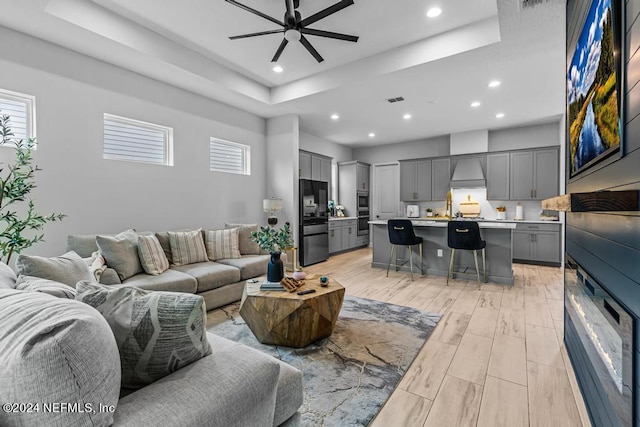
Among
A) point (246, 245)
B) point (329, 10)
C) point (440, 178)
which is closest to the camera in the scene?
point (329, 10)

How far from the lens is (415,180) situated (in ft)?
23.9

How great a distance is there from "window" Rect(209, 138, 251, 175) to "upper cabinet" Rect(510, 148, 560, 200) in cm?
541

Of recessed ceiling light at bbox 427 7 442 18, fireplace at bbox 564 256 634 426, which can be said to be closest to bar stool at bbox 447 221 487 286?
fireplace at bbox 564 256 634 426

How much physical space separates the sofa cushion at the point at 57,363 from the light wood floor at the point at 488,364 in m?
1.46

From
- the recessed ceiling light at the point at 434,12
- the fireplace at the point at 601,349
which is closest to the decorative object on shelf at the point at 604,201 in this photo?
the fireplace at the point at 601,349

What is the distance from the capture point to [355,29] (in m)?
3.33

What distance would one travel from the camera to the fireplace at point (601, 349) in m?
1.05

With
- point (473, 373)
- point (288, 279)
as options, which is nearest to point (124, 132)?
point (288, 279)

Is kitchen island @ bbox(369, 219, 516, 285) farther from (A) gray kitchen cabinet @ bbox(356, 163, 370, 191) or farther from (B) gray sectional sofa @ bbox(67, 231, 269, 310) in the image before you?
(A) gray kitchen cabinet @ bbox(356, 163, 370, 191)

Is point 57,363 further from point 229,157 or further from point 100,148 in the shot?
point 229,157

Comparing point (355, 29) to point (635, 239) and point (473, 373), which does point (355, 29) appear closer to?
point (635, 239)

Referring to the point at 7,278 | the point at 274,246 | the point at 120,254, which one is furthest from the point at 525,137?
the point at 7,278

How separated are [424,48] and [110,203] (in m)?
4.25

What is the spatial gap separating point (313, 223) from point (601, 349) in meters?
4.88
